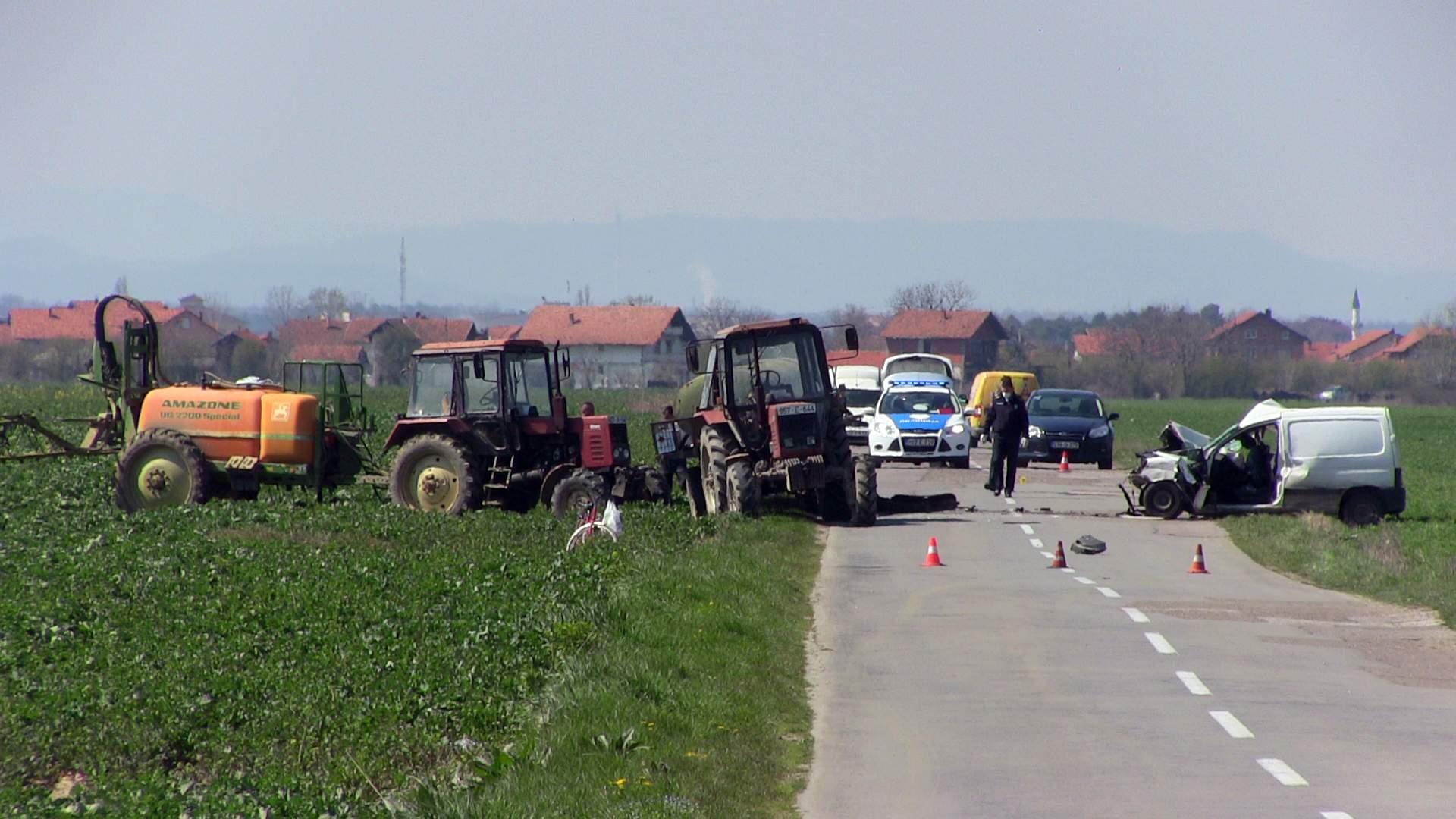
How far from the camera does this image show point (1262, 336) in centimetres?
17012

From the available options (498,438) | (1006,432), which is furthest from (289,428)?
(1006,432)

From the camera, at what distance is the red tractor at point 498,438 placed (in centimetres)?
2192

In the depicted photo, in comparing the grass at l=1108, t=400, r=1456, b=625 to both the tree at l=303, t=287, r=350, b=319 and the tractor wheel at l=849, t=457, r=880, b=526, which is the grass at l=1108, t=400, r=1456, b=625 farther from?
the tree at l=303, t=287, r=350, b=319

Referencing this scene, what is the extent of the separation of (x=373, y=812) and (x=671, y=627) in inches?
186

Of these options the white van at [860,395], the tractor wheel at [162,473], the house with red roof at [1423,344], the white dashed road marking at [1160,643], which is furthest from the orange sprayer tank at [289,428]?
the house with red roof at [1423,344]

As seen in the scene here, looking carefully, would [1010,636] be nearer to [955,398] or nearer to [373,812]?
[373,812]

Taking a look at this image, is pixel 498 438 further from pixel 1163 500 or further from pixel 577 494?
pixel 1163 500

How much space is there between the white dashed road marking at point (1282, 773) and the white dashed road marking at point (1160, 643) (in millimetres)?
3618

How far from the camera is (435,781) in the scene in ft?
27.3

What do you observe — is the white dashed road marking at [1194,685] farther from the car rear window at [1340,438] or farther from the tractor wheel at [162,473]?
the tractor wheel at [162,473]

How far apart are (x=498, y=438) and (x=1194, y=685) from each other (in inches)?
504

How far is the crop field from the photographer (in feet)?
27.0

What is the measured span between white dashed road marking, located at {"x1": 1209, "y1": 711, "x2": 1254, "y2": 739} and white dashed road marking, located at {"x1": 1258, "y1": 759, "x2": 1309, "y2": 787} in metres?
0.66

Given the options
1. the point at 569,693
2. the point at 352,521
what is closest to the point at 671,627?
the point at 569,693
